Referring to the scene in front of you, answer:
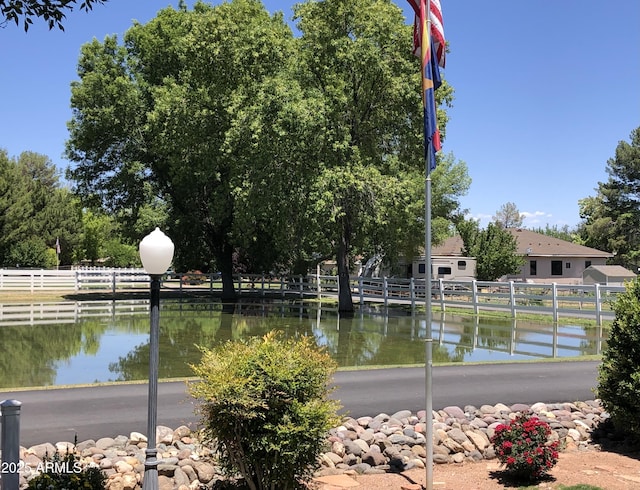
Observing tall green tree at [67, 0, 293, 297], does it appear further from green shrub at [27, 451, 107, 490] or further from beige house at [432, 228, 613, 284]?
green shrub at [27, 451, 107, 490]

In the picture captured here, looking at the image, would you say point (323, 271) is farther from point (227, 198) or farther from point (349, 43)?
point (349, 43)

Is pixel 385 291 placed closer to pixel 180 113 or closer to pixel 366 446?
pixel 180 113

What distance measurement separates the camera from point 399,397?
9625 mm

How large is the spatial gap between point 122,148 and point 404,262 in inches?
846

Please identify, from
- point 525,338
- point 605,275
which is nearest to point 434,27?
point 525,338

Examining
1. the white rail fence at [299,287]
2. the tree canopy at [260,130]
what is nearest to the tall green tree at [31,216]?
the white rail fence at [299,287]

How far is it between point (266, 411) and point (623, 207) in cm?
6322

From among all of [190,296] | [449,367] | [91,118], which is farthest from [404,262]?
[449,367]

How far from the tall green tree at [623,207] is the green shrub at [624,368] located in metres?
56.7

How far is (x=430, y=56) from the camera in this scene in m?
6.68

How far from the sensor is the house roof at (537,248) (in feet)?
159

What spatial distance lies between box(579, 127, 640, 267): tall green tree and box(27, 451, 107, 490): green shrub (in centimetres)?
6185

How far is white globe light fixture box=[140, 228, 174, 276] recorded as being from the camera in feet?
18.1

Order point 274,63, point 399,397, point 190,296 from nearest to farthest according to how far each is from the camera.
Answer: point 399,397 → point 274,63 → point 190,296
